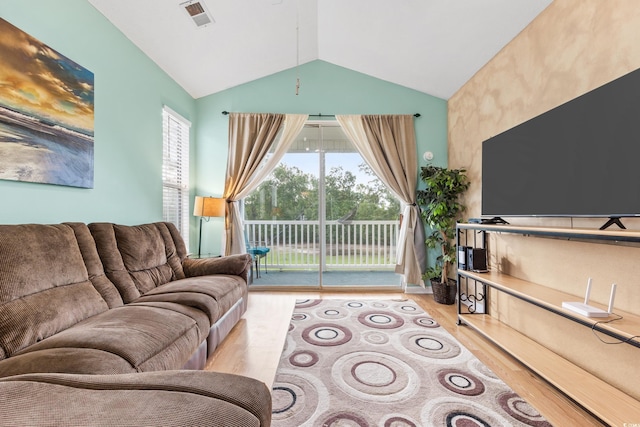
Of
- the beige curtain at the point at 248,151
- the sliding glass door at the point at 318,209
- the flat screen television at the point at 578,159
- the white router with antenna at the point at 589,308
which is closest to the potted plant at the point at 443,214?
the sliding glass door at the point at 318,209

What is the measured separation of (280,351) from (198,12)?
306cm

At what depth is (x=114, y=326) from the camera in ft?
4.66

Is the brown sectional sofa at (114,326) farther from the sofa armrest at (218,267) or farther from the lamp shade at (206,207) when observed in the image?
the lamp shade at (206,207)

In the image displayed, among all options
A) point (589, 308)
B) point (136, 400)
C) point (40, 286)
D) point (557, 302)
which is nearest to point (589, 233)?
point (589, 308)

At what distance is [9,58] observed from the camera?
161 centimetres

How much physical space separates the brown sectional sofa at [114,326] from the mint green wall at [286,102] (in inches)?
53.3

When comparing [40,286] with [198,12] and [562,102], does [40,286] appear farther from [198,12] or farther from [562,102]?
[562,102]

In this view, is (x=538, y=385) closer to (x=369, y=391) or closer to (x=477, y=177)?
(x=369, y=391)

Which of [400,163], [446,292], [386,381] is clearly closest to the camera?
[386,381]

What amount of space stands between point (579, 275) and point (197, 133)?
4325 mm

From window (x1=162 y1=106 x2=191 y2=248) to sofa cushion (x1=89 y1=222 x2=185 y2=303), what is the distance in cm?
77

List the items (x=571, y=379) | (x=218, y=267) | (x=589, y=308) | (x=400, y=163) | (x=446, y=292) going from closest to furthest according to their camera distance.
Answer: (x=589, y=308), (x=571, y=379), (x=218, y=267), (x=446, y=292), (x=400, y=163)

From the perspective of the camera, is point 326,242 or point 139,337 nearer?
point 139,337

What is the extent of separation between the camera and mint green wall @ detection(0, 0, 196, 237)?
1.76 metres
